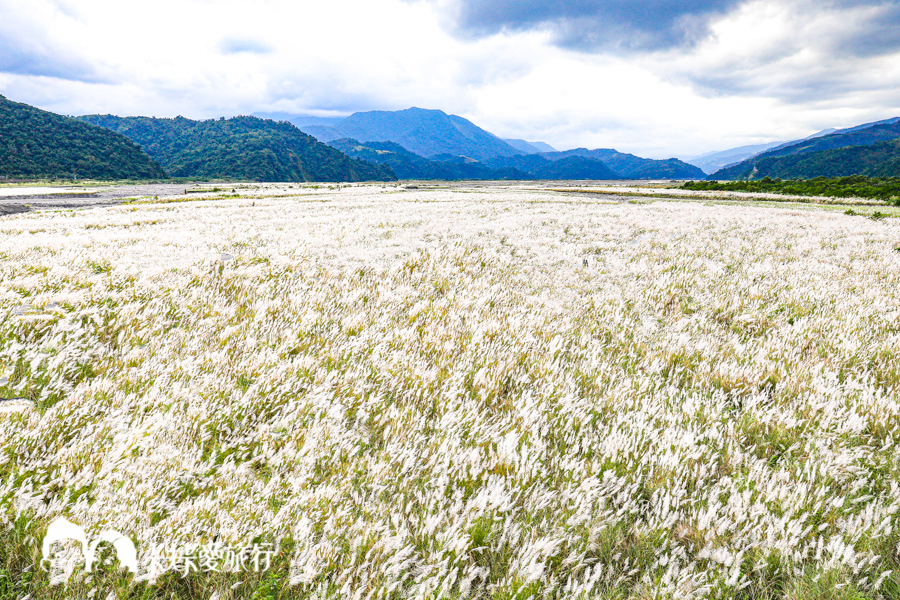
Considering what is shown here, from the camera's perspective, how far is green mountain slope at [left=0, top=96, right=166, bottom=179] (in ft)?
468

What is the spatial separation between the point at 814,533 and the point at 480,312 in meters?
4.56

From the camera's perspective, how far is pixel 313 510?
2.45 metres

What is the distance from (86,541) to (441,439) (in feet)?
7.18

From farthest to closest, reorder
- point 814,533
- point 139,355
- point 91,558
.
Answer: point 139,355, point 814,533, point 91,558

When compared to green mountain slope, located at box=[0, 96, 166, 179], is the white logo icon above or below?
below

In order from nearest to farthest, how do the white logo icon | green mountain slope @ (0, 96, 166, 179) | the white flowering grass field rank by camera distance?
1. the white logo icon
2. the white flowering grass field
3. green mountain slope @ (0, 96, 166, 179)

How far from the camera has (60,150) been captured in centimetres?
15700

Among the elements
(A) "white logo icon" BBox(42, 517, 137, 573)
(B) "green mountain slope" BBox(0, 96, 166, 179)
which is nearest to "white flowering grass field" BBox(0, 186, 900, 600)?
(A) "white logo icon" BBox(42, 517, 137, 573)

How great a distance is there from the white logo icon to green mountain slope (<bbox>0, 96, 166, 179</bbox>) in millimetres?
196231

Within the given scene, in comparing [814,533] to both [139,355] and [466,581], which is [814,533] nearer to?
[466,581]

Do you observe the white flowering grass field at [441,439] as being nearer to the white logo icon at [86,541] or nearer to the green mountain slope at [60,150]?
the white logo icon at [86,541]

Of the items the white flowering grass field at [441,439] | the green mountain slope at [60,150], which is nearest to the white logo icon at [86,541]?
the white flowering grass field at [441,439]

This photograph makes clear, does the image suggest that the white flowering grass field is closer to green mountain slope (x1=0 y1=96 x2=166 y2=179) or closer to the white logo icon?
the white logo icon

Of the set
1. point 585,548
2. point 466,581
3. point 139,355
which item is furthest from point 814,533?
point 139,355
